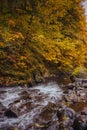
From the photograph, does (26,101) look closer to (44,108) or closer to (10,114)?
(44,108)

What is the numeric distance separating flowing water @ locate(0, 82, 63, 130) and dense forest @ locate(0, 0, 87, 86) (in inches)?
36.6

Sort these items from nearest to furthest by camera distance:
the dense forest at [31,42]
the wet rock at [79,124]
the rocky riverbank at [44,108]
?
the wet rock at [79,124], the rocky riverbank at [44,108], the dense forest at [31,42]

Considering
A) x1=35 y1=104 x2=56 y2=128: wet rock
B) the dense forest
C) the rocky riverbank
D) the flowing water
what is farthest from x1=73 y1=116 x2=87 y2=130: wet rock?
the dense forest

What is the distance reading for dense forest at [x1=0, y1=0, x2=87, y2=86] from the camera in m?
14.8

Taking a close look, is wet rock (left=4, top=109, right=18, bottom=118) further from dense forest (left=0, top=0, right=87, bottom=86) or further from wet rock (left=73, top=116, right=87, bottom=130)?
dense forest (left=0, top=0, right=87, bottom=86)

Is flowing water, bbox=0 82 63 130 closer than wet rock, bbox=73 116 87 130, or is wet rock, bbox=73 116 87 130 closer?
wet rock, bbox=73 116 87 130

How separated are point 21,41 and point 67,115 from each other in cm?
672

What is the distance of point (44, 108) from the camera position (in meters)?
11.7

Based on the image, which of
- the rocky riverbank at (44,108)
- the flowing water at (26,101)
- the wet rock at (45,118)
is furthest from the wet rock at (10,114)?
the wet rock at (45,118)

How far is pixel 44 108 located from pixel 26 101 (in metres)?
1.33

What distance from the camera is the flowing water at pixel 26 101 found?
10.1m

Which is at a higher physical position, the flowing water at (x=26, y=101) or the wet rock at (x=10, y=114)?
the wet rock at (x=10, y=114)

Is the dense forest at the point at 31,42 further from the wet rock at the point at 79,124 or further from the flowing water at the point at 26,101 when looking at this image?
the wet rock at the point at 79,124

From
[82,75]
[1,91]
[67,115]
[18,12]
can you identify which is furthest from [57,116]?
[82,75]
